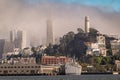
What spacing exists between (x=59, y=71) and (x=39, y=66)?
8274 millimetres

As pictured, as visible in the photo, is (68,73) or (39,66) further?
(39,66)

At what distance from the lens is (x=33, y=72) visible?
19238 cm

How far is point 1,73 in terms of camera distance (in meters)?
195

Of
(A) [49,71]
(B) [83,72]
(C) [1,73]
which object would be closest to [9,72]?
(C) [1,73]

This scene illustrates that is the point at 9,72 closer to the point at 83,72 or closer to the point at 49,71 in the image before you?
the point at 49,71

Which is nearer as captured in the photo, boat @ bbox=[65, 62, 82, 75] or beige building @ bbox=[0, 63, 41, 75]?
boat @ bbox=[65, 62, 82, 75]

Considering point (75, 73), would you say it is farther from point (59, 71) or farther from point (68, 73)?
point (59, 71)

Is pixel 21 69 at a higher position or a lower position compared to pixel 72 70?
higher

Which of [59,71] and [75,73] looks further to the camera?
[59,71]

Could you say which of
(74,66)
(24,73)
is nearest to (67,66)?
(74,66)

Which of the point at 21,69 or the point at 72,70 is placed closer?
the point at 72,70

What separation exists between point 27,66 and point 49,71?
335 inches

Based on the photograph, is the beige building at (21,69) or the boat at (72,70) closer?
the boat at (72,70)

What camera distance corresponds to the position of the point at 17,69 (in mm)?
196500
